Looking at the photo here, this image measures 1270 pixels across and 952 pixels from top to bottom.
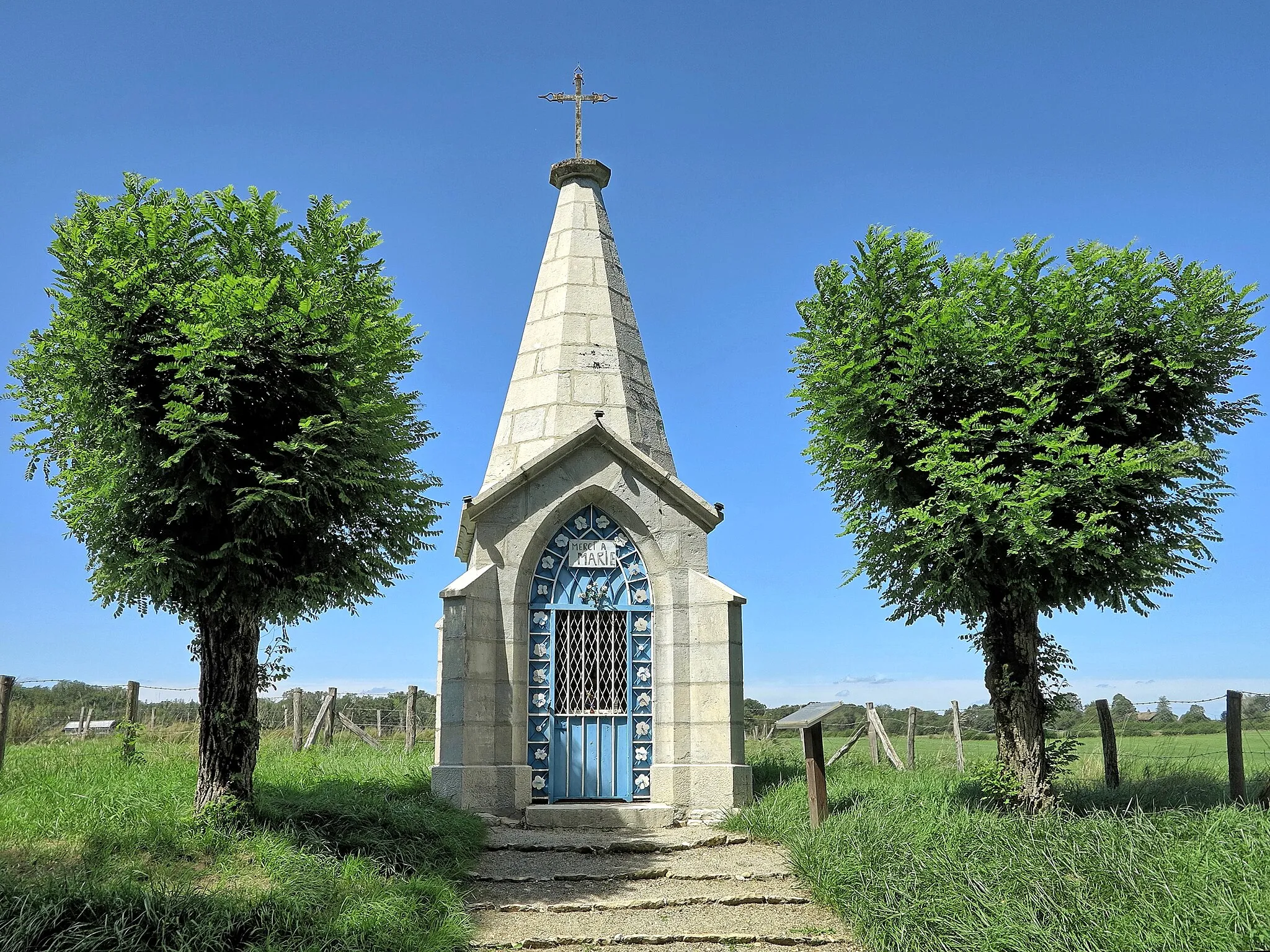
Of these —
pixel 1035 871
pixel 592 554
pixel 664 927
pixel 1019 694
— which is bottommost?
pixel 664 927

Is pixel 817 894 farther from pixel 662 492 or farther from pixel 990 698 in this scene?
pixel 662 492

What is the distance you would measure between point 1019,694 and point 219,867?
27.3ft

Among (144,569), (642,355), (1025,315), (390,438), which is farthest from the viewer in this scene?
(642,355)

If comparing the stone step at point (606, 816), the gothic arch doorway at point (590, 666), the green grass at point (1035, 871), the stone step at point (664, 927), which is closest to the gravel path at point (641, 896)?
the stone step at point (664, 927)

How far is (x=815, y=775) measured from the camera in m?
10.1

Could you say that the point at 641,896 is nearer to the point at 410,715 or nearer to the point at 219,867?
the point at 219,867

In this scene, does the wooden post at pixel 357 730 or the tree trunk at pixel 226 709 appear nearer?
the tree trunk at pixel 226 709

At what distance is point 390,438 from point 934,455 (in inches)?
232

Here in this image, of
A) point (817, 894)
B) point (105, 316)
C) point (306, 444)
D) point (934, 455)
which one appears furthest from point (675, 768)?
point (105, 316)

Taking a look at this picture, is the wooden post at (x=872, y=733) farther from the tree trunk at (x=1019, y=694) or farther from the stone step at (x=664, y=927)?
the stone step at (x=664, y=927)

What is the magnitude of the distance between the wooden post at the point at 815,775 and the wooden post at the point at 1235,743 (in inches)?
200

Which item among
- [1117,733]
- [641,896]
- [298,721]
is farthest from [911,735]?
[298,721]

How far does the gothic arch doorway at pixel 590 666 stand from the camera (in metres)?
11.7

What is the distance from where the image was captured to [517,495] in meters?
12.3
